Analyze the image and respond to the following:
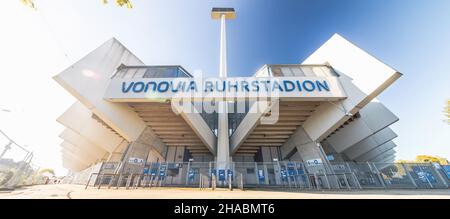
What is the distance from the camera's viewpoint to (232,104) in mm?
20312

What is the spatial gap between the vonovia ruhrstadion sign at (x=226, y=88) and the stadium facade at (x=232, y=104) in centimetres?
8

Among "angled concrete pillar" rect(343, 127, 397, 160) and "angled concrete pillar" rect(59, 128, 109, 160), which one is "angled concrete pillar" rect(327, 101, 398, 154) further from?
"angled concrete pillar" rect(59, 128, 109, 160)

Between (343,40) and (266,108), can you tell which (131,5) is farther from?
(343,40)

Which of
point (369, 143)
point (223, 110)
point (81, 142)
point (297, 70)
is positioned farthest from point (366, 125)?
point (81, 142)

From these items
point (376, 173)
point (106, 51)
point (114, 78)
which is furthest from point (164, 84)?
point (376, 173)

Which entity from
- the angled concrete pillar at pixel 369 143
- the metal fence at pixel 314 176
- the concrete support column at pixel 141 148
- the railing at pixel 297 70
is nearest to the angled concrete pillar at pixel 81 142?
the metal fence at pixel 314 176

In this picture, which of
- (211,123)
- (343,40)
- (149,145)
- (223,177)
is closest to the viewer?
(223,177)

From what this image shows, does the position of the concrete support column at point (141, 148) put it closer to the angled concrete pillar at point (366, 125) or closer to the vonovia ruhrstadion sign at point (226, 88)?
the vonovia ruhrstadion sign at point (226, 88)

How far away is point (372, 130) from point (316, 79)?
10.6 m

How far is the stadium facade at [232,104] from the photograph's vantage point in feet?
40.7

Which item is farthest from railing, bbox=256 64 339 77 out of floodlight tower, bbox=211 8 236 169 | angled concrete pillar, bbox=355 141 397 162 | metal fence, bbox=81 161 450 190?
angled concrete pillar, bbox=355 141 397 162

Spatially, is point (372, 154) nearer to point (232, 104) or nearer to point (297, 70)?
point (297, 70)

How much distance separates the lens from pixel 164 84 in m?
13.1

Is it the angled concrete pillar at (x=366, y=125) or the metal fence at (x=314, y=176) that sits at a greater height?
the angled concrete pillar at (x=366, y=125)
